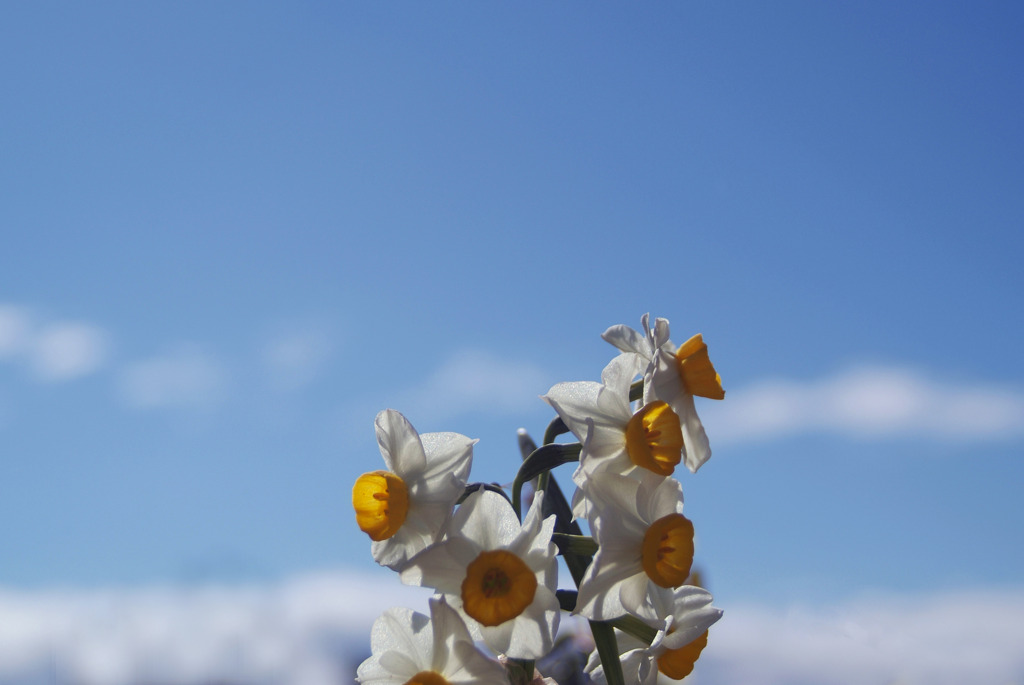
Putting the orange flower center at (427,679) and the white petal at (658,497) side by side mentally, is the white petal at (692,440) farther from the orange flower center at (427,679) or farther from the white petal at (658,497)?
the orange flower center at (427,679)

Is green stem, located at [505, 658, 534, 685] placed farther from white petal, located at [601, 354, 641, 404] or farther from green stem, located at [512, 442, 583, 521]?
white petal, located at [601, 354, 641, 404]

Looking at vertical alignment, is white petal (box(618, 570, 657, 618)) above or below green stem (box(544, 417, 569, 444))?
below

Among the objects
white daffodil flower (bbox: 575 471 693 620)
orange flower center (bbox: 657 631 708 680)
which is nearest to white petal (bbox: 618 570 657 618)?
white daffodil flower (bbox: 575 471 693 620)

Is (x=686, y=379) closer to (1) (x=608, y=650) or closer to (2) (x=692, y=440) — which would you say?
(2) (x=692, y=440)

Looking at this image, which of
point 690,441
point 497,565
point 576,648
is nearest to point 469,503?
point 497,565

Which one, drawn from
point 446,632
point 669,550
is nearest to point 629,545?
point 669,550

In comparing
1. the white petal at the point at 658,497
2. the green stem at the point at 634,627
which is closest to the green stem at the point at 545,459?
the white petal at the point at 658,497
